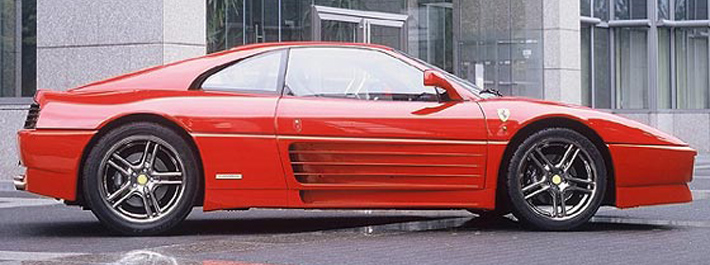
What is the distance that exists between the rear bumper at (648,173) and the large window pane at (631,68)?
2135cm

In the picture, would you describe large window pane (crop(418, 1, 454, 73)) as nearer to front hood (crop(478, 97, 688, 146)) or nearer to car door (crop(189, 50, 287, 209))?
front hood (crop(478, 97, 688, 146))

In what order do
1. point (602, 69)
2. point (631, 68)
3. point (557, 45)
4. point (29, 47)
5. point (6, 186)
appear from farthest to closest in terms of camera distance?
point (631, 68) < point (602, 69) < point (557, 45) < point (29, 47) < point (6, 186)

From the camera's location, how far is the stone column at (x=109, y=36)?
1478 cm

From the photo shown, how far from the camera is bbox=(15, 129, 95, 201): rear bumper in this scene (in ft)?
26.2

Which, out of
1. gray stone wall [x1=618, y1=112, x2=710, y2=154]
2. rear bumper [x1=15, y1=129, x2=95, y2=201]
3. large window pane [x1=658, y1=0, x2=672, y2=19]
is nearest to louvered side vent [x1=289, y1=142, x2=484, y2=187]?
rear bumper [x1=15, y1=129, x2=95, y2=201]

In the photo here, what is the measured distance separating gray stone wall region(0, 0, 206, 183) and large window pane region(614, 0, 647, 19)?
51.9 feet

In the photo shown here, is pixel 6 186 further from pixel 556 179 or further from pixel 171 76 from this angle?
pixel 556 179

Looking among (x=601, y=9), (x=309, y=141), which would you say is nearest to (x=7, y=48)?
(x=309, y=141)

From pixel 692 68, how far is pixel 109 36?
61.6 feet

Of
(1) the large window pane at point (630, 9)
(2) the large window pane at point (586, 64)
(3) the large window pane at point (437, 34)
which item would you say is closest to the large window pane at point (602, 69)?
(2) the large window pane at point (586, 64)

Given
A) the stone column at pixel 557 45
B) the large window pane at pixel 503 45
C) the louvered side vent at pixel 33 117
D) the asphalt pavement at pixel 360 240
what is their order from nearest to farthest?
the asphalt pavement at pixel 360 240 → the louvered side vent at pixel 33 117 → the stone column at pixel 557 45 → the large window pane at pixel 503 45

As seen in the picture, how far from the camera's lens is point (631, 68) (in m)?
30.0

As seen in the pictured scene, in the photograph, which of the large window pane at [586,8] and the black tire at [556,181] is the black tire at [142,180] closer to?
the black tire at [556,181]

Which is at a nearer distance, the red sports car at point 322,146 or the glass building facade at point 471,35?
the red sports car at point 322,146
